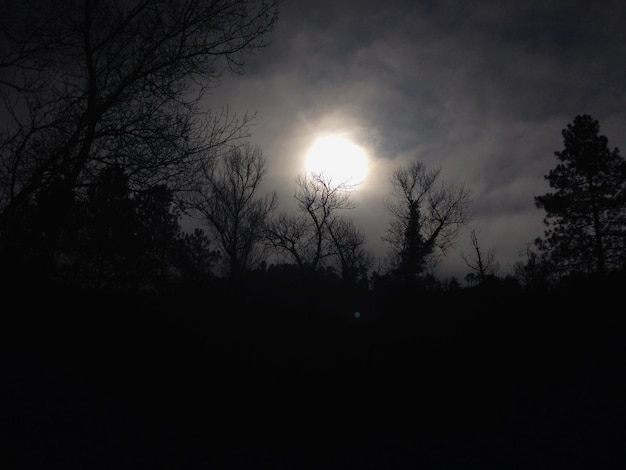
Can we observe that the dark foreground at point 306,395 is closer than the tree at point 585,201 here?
Yes

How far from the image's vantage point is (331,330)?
805cm

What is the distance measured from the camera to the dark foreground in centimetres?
370

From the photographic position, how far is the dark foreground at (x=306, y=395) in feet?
12.1

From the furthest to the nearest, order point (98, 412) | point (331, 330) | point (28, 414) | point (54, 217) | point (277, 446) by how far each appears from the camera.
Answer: point (331, 330)
point (54, 217)
point (277, 446)
point (98, 412)
point (28, 414)

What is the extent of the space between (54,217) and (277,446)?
516 cm

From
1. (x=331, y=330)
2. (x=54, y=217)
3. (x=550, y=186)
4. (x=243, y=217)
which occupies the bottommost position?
(x=331, y=330)

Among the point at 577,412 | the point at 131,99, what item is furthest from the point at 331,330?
the point at 131,99

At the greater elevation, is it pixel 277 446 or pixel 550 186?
pixel 550 186

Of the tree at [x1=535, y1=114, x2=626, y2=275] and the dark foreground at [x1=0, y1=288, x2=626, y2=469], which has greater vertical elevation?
the tree at [x1=535, y1=114, x2=626, y2=275]

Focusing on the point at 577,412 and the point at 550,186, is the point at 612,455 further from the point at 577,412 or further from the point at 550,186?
the point at 550,186

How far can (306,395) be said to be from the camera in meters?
5.60

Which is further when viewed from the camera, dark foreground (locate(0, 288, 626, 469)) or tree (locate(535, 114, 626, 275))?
tree (locate(535, 114, 626, 275))

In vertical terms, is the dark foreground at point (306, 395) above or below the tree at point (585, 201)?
below

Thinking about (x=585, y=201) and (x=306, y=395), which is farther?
(x=585, y=201)
